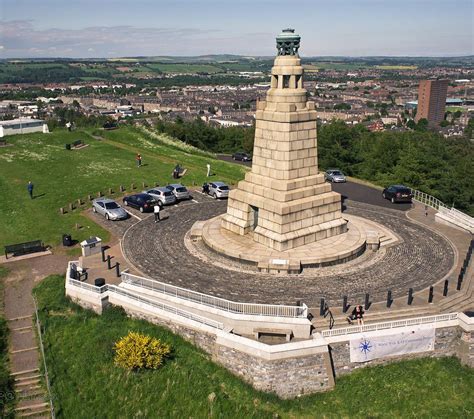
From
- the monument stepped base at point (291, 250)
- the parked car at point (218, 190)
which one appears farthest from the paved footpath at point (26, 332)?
the parked car at point (218, 190)

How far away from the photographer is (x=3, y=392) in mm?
18688

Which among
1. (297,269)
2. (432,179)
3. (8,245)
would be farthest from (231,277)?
(432,179)

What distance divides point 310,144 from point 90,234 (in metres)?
16.6

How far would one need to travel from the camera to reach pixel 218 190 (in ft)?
135

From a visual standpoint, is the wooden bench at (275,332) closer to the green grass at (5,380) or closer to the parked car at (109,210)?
the green grass at (5,380)

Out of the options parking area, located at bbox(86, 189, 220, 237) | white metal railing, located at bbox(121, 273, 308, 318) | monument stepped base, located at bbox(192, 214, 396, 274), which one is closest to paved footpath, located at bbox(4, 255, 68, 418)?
parking area, located at bbox(86, 189, 220, 237)

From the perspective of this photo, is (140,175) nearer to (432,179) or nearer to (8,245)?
(8,245)

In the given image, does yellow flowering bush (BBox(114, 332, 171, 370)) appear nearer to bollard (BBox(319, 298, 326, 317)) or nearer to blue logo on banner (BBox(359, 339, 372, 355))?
bollard (BBox(319, 298, 326, 317))

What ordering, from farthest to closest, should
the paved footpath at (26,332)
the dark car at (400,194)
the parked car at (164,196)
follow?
the dark car at (400,194), the parked car at (164,196), the paved footpath at (26,332)

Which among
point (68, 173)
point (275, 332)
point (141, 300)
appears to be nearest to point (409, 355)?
point (275, 332)

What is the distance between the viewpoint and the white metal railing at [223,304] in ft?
65.1

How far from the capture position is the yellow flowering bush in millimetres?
19000

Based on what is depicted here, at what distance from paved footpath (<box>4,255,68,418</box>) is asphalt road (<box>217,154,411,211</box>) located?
26.7m

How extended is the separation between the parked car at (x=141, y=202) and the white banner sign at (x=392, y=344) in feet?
72.6
